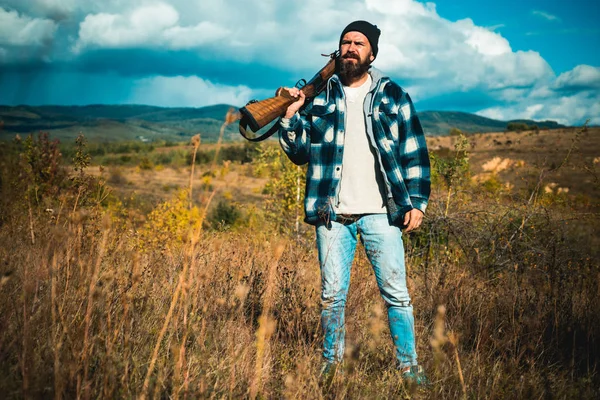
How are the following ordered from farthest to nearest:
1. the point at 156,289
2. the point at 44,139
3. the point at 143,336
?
the point at 44,139 → the point at 156,289 → the point at 143,336

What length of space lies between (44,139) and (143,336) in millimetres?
8302

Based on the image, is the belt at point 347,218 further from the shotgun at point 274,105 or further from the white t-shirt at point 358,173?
the shotgun at point 274,105

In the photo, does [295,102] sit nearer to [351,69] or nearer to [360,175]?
[351,69]

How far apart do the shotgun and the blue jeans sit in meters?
0.76

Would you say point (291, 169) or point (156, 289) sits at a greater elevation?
point (291, 169)

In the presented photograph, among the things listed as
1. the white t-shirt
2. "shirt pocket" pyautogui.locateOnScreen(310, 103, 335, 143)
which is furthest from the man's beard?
"shirt pocket" pyautogui.locateOnScreen(310, 103, 335, 143)

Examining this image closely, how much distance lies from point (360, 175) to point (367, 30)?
3.37 feet

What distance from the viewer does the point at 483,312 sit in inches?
142

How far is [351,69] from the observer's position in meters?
2.73

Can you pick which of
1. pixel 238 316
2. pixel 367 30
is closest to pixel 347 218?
pixel 238 316

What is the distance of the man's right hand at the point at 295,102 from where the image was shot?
8.71 feet

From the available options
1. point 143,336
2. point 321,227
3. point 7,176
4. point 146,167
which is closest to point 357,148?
point 321,227

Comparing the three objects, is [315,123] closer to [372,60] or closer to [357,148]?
[357,148]

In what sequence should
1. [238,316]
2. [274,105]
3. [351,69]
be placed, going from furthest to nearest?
1. [351,69]
2. [238,316]
3. [274,105]
